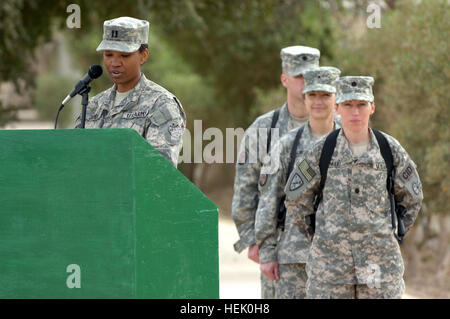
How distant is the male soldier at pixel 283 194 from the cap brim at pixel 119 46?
1.75m

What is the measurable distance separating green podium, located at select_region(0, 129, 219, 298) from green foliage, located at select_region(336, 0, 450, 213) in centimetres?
936

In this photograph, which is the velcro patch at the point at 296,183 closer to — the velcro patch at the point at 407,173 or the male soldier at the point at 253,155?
the velcro patch at the point at 407,173

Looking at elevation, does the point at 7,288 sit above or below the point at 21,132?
below

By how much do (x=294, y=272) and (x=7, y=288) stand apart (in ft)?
10.4

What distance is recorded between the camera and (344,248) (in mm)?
5598

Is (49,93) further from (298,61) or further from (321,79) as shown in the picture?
(321,79)

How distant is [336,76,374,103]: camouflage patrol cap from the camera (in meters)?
5.62

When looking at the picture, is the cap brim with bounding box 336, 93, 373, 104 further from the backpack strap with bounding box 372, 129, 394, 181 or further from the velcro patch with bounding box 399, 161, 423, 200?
the velcro patch with bounding box 399, 161, 423, 200

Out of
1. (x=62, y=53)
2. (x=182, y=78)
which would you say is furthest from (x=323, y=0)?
(x=62, y=53)

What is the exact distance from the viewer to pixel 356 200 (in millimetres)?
5547

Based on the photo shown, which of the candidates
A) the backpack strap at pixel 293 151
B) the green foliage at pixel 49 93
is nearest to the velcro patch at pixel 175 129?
the backpack strap at pixel 293 151

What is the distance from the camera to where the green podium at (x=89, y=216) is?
329cm

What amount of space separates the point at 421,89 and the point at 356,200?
8.62m
